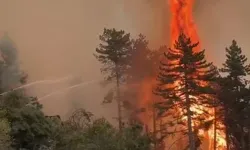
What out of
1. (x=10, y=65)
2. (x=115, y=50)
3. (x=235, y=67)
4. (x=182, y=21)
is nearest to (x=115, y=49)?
(x=115, y=50)

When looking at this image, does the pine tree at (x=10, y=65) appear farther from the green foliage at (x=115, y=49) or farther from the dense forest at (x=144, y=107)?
the green foliage at (x=115, y=49)

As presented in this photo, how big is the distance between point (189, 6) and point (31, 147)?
47351 millimetres

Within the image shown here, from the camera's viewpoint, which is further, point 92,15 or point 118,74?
point 92,15

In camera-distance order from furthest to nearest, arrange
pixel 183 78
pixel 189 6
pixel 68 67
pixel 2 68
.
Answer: pixel 189 6 → pixel 68 67 → pixel 2 68 → pixel 183 78

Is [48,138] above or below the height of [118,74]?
below

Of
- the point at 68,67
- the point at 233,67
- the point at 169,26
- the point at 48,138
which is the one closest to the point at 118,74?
the point at 233,67

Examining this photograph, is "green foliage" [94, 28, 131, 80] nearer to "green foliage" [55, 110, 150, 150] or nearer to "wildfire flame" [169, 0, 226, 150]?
"green foliage" [55, 110, 150, 150]

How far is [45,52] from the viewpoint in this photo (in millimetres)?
66125

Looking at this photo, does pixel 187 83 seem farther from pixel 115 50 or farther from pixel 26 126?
pixel 26 126

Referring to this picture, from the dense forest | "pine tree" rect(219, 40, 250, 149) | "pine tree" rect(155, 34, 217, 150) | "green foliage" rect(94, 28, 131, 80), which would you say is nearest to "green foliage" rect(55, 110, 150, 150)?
the dense forest

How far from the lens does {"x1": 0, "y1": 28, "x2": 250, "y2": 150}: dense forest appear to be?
33438 mm

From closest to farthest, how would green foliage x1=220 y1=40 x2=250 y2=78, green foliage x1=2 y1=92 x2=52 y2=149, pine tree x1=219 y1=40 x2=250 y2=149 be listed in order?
green foliage x1=2 y1=92 x2=52 y2=149 < pine tree x1=219 y1=40 x2=250 y2=149 < green foliage x1=220 y1=40 x2=250 y2=78

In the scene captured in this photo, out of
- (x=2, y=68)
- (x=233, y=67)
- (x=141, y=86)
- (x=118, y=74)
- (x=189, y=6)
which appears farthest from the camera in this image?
(x=189, y=6)

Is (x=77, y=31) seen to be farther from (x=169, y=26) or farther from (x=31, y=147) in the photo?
(x=31, y=147)
